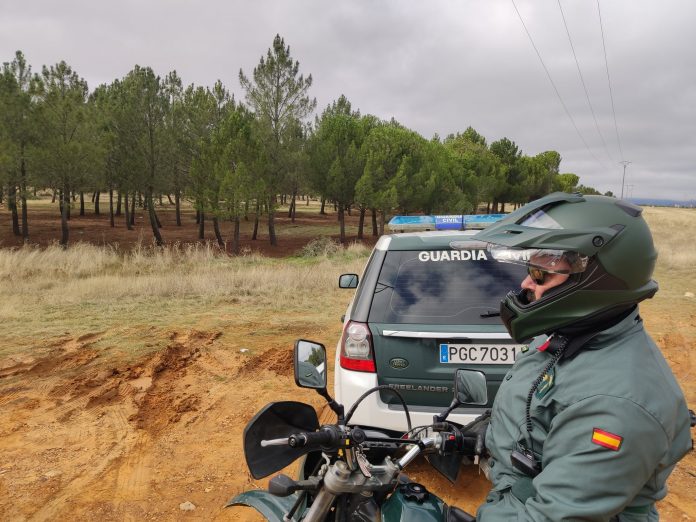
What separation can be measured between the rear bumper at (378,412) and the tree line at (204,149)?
997 inches

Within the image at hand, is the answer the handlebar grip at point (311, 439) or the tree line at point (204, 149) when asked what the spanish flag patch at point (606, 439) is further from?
the tree line at point (204, 149)

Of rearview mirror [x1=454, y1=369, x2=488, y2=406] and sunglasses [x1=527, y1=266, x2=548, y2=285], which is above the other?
sunglasses [x1=527, y1=266, x2=548, y2=285]

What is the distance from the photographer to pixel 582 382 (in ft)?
3.93

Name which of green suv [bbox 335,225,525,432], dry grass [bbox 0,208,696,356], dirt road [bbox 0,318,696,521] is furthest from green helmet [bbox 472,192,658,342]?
dry grass [bbox 0,208,696,356]

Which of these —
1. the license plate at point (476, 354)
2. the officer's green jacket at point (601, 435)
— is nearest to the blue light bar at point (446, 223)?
the license plate at point (476, 354)

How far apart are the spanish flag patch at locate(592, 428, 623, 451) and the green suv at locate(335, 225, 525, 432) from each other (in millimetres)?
2101

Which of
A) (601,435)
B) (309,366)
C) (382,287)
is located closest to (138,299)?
(382,287)

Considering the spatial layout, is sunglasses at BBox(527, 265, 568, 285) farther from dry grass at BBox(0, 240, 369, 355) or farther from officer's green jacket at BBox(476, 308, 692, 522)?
dry grass at BBox(0, 240, 369, 355)

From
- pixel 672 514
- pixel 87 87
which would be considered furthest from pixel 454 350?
pixel 87 87

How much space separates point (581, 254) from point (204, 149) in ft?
96.7

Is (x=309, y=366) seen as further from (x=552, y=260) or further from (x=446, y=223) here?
(x=446, y=223)

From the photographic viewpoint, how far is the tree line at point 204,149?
84.5ft

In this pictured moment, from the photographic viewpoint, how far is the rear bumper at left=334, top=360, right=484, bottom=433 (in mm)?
3164

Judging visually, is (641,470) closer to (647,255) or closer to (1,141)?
(647,255)
